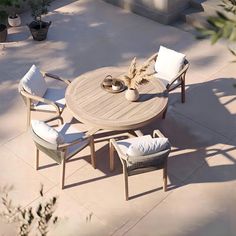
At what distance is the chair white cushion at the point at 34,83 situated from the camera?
235 inches

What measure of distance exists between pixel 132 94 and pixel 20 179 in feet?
6.20

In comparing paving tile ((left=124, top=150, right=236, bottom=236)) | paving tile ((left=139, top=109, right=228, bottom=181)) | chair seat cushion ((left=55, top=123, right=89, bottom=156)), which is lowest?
paving tile ((left=124, top=150, right=236, bottom=236))

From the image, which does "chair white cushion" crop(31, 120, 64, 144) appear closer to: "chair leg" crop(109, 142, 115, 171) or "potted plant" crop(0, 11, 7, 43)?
"chair leg" crop(109, 142, 115, 171)

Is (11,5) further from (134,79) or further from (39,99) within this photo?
(134,79)

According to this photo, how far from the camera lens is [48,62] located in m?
8.12

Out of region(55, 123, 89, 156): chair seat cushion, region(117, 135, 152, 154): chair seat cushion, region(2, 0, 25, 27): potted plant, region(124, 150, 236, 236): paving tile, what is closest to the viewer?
region(124, 150, 236, 236): paving tile

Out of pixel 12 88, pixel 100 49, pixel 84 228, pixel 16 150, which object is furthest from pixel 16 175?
pixel 100 49

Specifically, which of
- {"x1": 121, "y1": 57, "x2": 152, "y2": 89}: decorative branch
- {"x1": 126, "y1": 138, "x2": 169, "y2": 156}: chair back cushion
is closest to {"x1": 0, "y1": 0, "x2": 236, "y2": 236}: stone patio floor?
{"x1": 126, "y1": 138, "x2": 169, "y2": 156}: chair back cushion

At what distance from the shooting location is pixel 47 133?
505cm

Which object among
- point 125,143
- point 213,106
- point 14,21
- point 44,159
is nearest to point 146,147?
point 125,143

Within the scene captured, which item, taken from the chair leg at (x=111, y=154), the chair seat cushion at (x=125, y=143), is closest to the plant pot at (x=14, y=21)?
the chair leg at (x=111, y=154)

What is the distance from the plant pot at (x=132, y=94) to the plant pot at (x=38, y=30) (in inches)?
143

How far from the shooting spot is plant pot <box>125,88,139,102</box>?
18.7ft

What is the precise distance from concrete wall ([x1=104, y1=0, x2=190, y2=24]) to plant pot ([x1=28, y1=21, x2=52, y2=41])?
2221 mm
